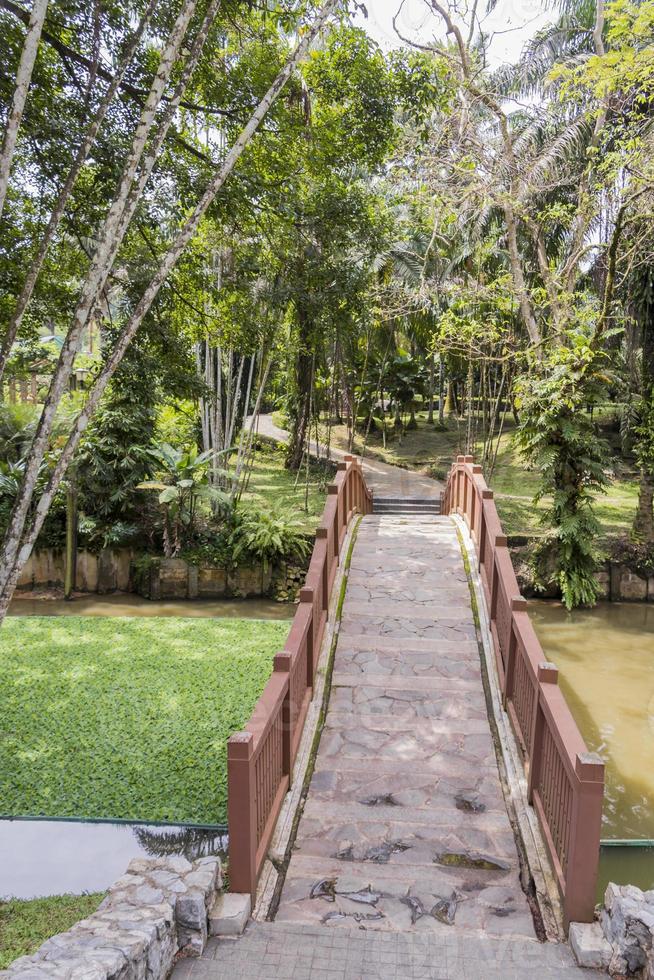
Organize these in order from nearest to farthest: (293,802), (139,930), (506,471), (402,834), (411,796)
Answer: (139,930), (402,834), (293,802), (411,796), (506,471)

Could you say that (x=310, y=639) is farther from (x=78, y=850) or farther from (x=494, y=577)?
(x=78, y=850)

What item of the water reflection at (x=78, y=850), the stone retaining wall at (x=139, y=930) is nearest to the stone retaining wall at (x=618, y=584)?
the water reflection at (x=78, y=850)

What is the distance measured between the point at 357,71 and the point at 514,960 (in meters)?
9.24

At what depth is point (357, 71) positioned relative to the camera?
8.79 metres

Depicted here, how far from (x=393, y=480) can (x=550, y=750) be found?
577 inches

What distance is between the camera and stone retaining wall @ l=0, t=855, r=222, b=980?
279 cm

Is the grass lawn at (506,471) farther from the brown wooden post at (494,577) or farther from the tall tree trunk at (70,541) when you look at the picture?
the tall tree trunk at (70,541)

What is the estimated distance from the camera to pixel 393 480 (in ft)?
61.9

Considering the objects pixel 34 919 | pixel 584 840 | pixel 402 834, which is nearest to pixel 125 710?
pixel 34 919

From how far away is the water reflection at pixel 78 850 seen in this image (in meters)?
4.91

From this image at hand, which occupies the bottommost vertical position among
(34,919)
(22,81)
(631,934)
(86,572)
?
(34,919)

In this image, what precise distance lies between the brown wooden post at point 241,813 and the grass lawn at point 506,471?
895cm

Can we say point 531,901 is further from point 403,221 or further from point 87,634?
point 403,221

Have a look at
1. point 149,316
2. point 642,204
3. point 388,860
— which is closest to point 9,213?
point 149,316
